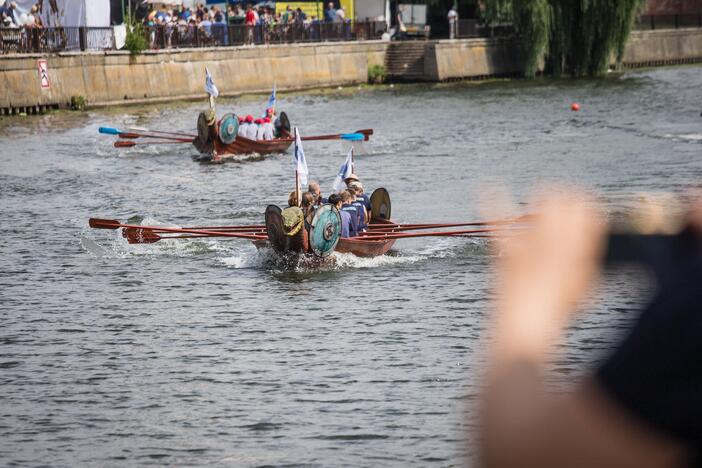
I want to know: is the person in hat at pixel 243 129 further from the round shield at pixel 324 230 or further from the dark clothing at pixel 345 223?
the round shield at pixel 324 230

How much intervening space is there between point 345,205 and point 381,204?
58.8 inches

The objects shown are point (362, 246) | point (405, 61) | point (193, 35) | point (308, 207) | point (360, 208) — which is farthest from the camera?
point (405, 61)

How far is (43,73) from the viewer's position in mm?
40594

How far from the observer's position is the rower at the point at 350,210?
18719mm

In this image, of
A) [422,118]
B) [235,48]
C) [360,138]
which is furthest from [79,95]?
[360,138]

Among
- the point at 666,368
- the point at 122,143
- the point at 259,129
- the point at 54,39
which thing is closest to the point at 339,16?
the point at 54,39

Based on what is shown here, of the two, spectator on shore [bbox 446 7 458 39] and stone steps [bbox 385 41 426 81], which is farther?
spectator on shore [bbox 446 7 458 39]

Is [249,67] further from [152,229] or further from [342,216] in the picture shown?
[342,216]

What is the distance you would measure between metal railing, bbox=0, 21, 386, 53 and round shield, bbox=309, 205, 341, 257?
990 inches

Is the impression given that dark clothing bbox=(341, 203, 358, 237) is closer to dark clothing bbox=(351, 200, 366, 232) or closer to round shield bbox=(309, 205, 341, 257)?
dark clothing bbox=(351, 200, 366, 232)

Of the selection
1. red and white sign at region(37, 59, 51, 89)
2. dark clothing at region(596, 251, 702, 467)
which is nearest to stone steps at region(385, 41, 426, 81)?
red and white sign at region(37, 59, 51, 89)

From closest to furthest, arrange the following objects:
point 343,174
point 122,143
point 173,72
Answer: point 343,174, point 122,143, point 173,72

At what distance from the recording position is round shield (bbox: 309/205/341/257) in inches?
680

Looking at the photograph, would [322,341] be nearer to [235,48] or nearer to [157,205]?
[157,205]
